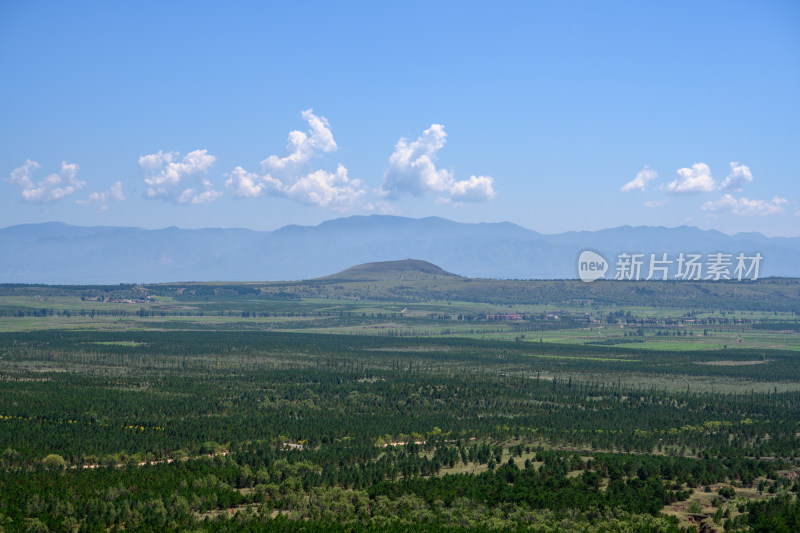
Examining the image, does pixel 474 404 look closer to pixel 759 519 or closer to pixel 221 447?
pixel 221 447

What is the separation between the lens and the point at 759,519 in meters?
57.7

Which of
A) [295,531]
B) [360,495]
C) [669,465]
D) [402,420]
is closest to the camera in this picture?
[295,531]

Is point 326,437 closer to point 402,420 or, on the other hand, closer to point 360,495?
point 402,420

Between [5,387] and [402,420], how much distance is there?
55.7 metres

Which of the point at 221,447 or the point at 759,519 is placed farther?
→ the point at 221,447

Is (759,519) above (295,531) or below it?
above

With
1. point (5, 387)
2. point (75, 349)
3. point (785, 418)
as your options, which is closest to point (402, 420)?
point (785, 418)

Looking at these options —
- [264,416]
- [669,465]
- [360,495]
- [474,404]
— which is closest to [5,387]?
[264,416]

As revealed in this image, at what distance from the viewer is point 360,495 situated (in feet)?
215

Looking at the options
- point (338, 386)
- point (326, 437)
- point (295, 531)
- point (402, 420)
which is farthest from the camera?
point (338, 386)

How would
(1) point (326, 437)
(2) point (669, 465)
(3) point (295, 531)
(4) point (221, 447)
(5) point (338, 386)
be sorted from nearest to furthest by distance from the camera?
(3) point (295, 531), (2) point (669, 465), (4) point (221, 447), (1) point (326, 437), (5) point (338, 386)

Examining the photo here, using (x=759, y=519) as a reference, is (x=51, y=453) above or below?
below

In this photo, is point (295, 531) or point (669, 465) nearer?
point (295, 531)

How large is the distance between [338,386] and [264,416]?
30071 mm
